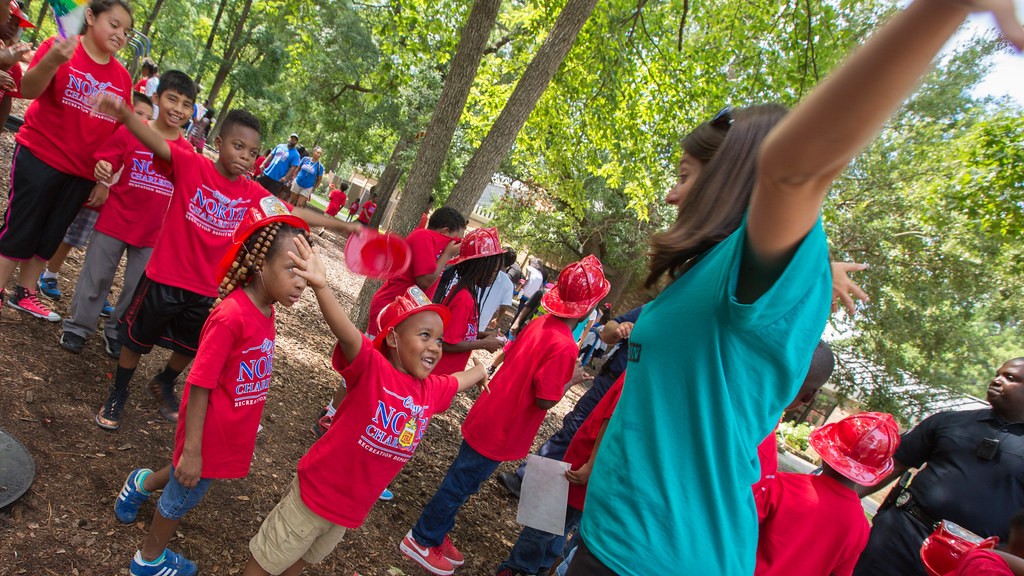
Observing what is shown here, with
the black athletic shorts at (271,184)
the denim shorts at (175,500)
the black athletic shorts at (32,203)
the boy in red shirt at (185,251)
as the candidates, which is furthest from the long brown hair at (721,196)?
the black athletic shorts at (271,184)

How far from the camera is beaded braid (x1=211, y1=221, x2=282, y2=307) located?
2.42 m

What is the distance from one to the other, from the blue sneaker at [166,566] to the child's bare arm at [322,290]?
4.12 ft

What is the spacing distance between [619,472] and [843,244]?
17.8 meters

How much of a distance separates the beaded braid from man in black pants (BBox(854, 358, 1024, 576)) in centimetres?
342

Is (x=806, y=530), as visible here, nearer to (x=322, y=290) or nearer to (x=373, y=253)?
(x=322, y=290)

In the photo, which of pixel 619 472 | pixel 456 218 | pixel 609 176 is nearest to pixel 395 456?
pixel 619 472

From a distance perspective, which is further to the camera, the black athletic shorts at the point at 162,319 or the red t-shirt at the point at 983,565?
the black athletic shorts at the point at 162,319

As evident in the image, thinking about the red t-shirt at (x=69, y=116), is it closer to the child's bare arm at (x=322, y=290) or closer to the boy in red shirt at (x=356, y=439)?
the child's bare arm at (x=322, y=290)

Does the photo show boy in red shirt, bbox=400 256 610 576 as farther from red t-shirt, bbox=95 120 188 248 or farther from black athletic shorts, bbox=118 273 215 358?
red t-shirt, bbox=95 120 188 248

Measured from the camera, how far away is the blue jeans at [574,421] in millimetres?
5055

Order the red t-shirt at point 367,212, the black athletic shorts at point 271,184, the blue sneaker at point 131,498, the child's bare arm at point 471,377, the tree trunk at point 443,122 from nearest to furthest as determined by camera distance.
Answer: the blue sneaker at point 131,498, the child's bare arm at point 471,377, the tree trunk at point 443,122, the black athletic shorts at point 271,184, the red t-shirt at point 367,212

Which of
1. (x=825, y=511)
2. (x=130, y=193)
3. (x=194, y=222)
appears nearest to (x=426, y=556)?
(x=825, y=511)

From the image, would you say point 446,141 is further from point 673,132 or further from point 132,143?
point 673,132

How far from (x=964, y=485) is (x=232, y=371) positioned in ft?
13.8
